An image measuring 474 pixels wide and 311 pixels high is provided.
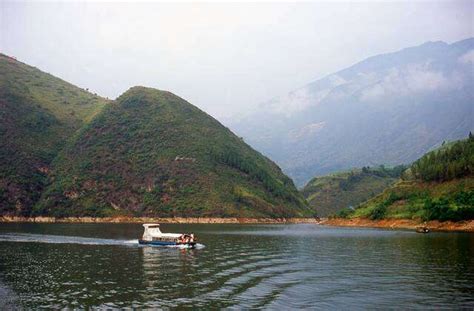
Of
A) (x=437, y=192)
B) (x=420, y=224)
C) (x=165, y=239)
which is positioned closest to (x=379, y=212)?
(x=437, y=192)

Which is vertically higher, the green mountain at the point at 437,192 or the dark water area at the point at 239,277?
the green mountain at the point at 437,192

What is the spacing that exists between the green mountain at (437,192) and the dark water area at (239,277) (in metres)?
61.6

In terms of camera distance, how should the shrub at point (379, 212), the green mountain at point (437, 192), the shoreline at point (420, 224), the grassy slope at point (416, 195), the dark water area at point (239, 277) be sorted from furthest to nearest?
the shrub at point (379, 212), the grassy slope at point (416, 195), the green mountain at point (437, 192), the shoreline at point (420, 224), the dark water area at point (239, 277)

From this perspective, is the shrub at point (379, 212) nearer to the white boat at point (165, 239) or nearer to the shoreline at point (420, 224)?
the shoreline at point (420, 224)

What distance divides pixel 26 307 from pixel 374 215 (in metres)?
168

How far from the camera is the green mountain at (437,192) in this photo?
151 meters

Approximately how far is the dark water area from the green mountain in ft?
202

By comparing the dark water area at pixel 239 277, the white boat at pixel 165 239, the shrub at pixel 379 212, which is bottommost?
the dark water area at pixel 239 277

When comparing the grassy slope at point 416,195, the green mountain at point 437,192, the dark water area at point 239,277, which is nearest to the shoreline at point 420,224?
the green mountain at point 437,192

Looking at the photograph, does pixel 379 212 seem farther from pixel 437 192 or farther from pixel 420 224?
pixel 420 224

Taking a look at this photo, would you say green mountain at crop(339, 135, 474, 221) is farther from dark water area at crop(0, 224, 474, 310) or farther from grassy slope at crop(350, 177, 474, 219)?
dark water area at crop(0, 224, 474, 310)

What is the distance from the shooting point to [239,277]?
191ft

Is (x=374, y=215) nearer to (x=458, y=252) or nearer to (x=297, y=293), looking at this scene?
(x=458, y=252)

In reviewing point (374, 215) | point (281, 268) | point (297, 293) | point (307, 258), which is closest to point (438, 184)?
point (374, 215)
